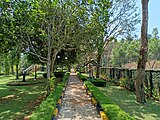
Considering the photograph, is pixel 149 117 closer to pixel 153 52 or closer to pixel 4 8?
pixel 4 8

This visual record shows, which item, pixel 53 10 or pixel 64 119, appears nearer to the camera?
pixel 64 119

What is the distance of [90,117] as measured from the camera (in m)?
7.48

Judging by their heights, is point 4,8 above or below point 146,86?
above

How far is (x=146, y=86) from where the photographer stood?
14.0m

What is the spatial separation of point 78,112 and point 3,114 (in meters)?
3.15

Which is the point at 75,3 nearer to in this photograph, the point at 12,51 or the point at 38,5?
the point at 38,5

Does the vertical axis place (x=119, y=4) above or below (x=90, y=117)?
above

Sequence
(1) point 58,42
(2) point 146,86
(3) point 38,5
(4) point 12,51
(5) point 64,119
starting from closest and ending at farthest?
1. (5) point 64,119
2. (3) point 38,5
3. (2) point 146,86
4. (1) point 58,42
5. (4) point 12,51

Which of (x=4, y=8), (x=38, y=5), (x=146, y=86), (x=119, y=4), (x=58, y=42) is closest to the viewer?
(x=38, y=5)

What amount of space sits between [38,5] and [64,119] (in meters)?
6.94

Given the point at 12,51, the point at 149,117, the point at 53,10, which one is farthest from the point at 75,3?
the point at 12,51

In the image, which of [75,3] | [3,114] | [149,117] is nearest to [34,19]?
[75,3]

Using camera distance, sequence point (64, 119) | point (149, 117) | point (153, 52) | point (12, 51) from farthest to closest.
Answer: point (153, 52), point (12, 51), point (149, 117), point (64, 119)

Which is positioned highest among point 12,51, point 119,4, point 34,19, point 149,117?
point 119,4
